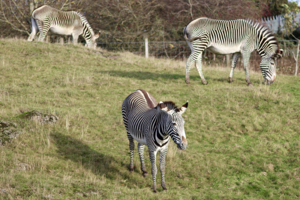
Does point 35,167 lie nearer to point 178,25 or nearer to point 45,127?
point 45,127

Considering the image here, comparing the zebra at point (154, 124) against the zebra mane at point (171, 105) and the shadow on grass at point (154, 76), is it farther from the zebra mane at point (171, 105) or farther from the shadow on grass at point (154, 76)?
the shadow on grass at point (154, 76)

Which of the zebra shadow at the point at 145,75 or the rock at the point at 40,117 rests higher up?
the zebra shadow at the point at 145,75

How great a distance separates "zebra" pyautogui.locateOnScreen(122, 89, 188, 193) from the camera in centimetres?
634

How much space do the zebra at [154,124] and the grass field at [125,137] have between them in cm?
84

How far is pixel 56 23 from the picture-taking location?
67.7 ft

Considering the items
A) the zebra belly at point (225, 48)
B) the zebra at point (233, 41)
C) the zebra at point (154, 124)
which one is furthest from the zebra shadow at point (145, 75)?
the zebra at point (154, 124)

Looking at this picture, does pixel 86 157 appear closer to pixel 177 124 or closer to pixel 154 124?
pixel 154 124

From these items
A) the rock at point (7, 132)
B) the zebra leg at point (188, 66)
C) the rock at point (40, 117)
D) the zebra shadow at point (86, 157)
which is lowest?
the zebra shadow at point (86, 157)

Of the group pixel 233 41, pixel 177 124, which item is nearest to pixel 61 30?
pixel 233 41

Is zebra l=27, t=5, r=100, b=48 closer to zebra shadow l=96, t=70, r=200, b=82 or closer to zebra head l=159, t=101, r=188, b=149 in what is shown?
zebra shadow l=96, t=70, r=200, b=82

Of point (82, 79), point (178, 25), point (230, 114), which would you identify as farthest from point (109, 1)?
point (230, 114)

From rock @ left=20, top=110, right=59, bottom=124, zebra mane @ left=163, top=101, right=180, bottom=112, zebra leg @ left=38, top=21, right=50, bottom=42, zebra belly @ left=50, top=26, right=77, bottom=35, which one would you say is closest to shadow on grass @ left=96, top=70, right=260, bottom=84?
zebra belly @ left=50, top=26, right=77, bottom=35

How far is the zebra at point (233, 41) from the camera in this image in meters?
15.0

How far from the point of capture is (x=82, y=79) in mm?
15211
